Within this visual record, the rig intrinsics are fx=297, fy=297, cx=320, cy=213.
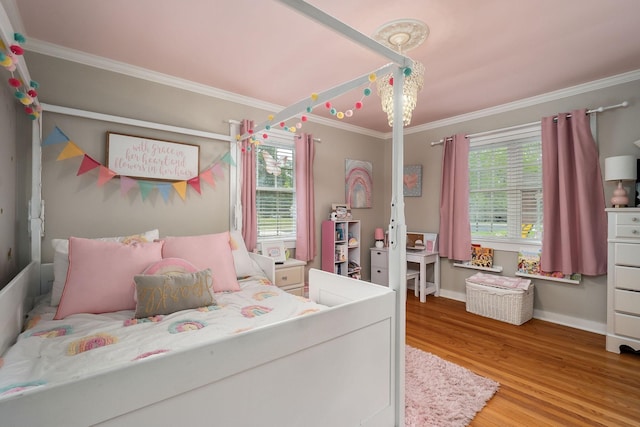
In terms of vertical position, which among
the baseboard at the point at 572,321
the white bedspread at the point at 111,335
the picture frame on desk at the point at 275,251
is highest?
the picture frame on desk at the point at 275,251

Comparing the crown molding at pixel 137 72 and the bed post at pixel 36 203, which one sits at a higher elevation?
the crown molding at pixel 137 72

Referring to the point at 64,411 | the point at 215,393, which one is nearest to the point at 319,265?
the point at 215,393

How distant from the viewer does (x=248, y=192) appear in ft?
9.96

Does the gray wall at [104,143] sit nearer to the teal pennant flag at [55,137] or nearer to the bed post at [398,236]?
the teal pennant flag at [55,137]

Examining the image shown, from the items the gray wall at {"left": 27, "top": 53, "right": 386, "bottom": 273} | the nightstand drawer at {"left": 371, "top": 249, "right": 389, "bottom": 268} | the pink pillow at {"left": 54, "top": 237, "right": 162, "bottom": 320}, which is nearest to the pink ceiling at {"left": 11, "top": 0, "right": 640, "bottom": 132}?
the gray wall at {"left": 27, "top": 53, "right": 386, "bottom": 273}

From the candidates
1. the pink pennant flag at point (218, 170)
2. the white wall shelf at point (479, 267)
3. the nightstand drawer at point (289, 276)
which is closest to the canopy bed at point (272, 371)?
the nightstand drawer at point (289, 276)

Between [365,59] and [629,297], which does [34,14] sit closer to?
[365,59]

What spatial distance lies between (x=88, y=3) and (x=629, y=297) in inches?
171

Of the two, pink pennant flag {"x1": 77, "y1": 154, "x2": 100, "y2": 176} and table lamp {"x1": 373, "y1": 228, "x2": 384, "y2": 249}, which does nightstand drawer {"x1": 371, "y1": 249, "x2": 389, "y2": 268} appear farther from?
pink pennant flag {"x1": 77, "y1": 154, "x2": 100, "y2": 176}

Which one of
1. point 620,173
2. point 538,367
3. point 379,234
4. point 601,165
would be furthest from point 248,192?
point 601,165

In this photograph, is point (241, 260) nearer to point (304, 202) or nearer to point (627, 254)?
point (304, 202)

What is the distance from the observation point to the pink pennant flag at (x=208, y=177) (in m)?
2.78

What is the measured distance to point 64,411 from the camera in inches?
25.7

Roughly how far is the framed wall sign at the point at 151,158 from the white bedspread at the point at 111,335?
45.3 inches
